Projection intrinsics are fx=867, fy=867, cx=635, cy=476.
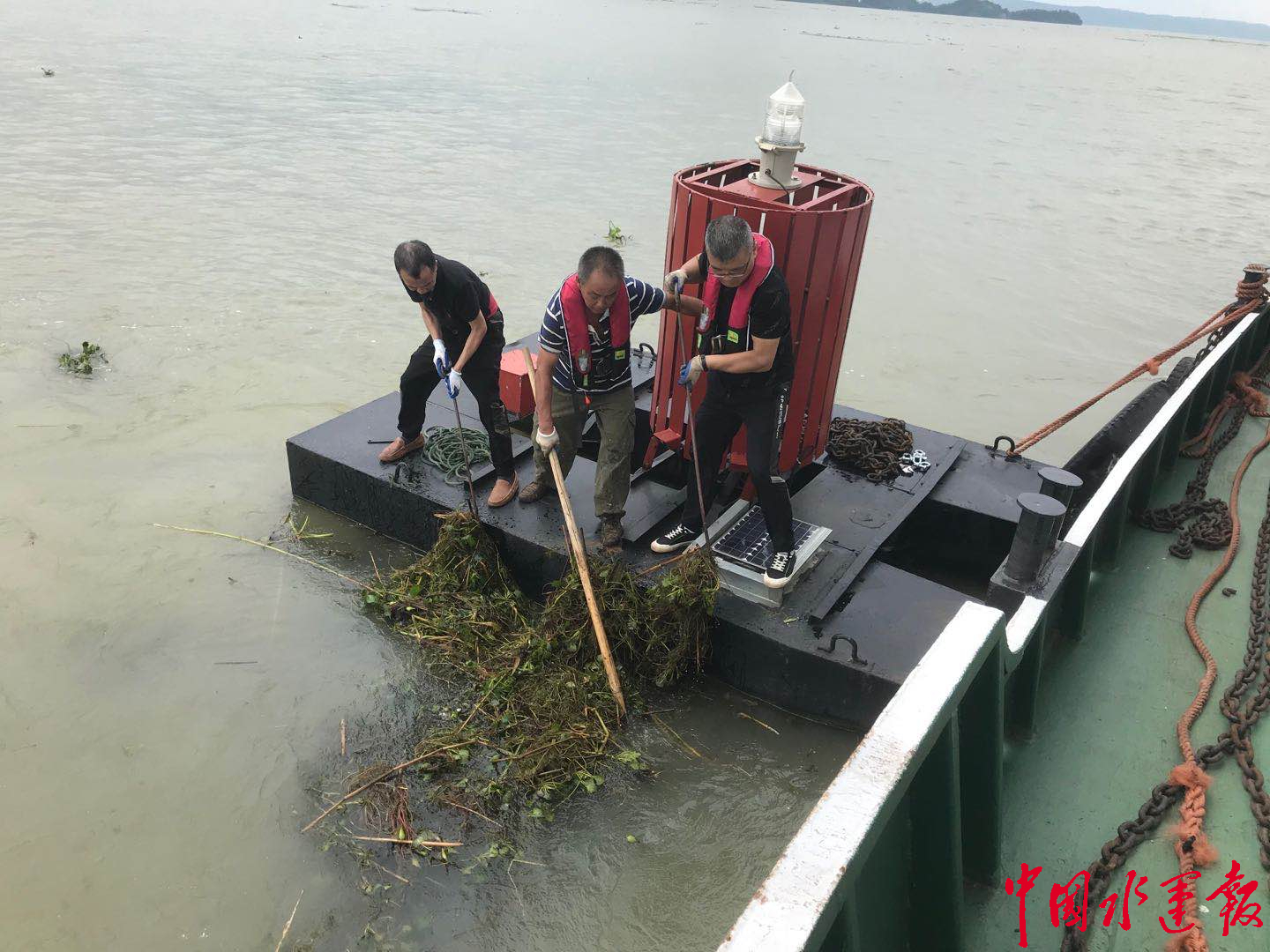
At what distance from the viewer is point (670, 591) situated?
4422 mm

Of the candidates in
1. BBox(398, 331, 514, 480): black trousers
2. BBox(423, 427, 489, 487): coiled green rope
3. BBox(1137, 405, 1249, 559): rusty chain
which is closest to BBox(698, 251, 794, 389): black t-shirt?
BBox(398, 331, 514, 480): black trousers

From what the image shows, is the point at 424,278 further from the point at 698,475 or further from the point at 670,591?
the point at 670,591

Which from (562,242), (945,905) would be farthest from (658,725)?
(562,242)

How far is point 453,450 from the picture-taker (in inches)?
225

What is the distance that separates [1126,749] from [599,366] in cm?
296

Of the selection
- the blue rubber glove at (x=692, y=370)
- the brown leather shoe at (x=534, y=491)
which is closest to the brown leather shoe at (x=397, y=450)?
the brown leather shoe at (x=534, y=491)

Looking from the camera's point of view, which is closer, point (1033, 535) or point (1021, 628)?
point (1021, 628)

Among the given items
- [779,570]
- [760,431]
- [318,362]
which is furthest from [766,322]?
[318,362]

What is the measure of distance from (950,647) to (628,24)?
66.7 m

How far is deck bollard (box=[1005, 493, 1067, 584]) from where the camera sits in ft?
11.1

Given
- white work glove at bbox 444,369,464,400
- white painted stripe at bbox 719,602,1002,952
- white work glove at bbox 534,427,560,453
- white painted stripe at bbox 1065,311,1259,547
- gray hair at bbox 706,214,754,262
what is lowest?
white work glove at bbox 534,427,560,453

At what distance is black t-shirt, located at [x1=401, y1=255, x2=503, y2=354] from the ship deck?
11.7 feet

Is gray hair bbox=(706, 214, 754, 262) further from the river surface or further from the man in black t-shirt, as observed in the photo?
the river surface

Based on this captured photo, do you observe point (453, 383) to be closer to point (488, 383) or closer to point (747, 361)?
point (488, 383)
